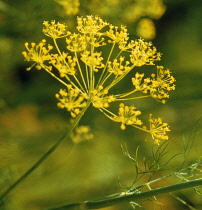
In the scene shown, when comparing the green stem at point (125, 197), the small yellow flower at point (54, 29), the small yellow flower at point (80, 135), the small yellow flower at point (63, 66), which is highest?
the small yellow flower at point (54, 29)

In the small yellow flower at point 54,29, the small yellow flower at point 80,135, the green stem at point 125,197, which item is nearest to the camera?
the green stem at point 125,197

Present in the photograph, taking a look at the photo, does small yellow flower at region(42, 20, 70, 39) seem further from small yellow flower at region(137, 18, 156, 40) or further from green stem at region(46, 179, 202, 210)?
small yellow flower at region(137, 18, 156, 40)

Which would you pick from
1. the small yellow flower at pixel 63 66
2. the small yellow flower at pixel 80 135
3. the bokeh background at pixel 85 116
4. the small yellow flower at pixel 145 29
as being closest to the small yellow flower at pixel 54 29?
the small yellow flower at pixel 63 66

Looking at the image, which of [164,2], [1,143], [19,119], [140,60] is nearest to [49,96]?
[19,119]

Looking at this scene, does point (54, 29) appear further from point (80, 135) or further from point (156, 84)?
point (80, 135)

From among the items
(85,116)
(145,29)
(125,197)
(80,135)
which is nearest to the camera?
(125,197)

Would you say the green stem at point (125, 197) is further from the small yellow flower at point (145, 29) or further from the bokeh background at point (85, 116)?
the small yellow flower at point (145, 29)

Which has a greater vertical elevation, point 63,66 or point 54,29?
point 54,29

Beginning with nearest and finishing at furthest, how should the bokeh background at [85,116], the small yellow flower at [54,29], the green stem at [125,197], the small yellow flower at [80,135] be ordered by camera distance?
the green stem at [125,197] < the small yellow flower at [54,29] < the small yellow flower at [80,135] < the bokeh background at [85,116]

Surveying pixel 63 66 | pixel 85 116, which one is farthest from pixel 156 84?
pixel 85 116

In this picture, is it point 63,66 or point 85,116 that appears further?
point 85,116
